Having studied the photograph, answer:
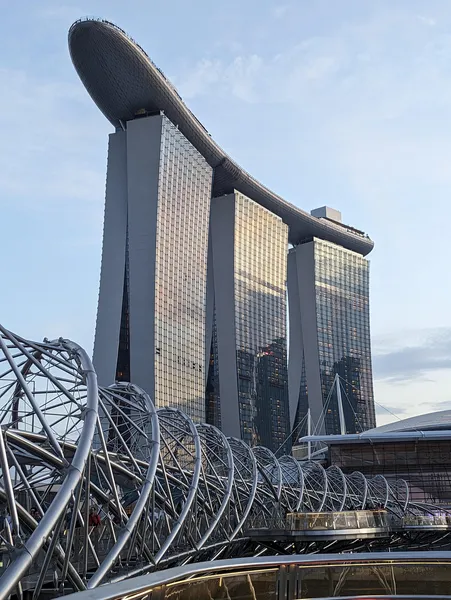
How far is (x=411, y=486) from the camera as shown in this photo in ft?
248

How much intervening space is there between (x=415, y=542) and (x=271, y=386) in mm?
88790

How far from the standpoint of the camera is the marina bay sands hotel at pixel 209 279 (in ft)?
331

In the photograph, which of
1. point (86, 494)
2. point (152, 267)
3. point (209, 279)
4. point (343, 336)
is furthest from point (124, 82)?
point (86, 494)

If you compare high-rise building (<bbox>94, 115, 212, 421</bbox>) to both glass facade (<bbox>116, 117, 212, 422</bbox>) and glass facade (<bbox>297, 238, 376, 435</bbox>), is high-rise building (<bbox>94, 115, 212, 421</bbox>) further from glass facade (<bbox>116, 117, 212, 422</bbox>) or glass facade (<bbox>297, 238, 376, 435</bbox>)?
glass facade (<bbox>297, 238, 376, 435</bbox>)

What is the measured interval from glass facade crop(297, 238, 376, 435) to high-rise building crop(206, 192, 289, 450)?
16.5 metres

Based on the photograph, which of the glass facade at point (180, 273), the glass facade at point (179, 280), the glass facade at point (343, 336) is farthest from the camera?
the glass facade at point (343, 336)

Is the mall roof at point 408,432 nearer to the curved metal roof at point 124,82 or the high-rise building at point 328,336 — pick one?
the curved metal roof at point 124,82

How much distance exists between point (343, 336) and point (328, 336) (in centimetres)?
531

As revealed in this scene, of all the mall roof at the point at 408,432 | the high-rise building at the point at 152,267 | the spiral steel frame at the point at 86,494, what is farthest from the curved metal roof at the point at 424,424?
the spiral steel frame at the point at 86,494

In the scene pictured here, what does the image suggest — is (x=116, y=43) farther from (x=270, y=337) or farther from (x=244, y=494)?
(x=244, y=494)

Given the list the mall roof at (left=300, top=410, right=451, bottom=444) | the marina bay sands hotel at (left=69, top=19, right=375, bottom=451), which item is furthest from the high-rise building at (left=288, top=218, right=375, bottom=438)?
the mall roof at (left=300, top=410, right=451, bottom=444)

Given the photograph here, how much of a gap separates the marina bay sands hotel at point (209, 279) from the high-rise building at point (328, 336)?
1.07 ft

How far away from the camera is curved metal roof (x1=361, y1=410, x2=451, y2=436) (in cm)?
8369

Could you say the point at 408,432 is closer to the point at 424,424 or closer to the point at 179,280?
the point at 424,424
